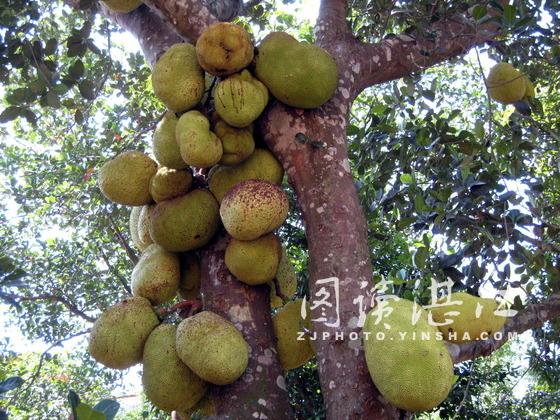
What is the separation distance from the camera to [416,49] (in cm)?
205

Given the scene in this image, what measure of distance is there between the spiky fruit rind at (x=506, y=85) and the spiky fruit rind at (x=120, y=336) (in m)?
1.57

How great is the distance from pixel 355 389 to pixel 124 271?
135 inches

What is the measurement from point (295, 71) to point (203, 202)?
17.7 inches

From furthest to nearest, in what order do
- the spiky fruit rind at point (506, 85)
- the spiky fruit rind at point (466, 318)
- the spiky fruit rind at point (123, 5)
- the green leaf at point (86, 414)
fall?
the spiky fruit rind at point (506, 85)
the spiky fruit rind at point (123, 5)
the spiky fruit rind at point (466, 318)
the green leaf at point (86, 414)

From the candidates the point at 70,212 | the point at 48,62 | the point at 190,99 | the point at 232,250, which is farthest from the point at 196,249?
the point at 70,212

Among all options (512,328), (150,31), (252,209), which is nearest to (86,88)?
(150,31)

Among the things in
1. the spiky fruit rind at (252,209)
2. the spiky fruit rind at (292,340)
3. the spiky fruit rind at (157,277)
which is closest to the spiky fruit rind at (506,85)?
the spiky fruit rind at (252,209)

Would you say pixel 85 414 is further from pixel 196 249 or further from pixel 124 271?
pixel 124 271

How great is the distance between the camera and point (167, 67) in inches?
62.5

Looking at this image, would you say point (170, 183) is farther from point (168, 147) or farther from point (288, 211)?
point (288, 211)

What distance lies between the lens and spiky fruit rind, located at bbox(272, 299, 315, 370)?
1.44 m

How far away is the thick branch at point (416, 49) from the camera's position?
1.88m

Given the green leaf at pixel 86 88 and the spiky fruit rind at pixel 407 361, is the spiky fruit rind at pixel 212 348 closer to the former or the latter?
the spiky fruit rind at pixel 407 361

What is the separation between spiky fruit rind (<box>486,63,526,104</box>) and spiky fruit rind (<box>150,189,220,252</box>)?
126 cm
